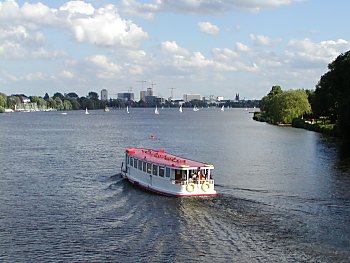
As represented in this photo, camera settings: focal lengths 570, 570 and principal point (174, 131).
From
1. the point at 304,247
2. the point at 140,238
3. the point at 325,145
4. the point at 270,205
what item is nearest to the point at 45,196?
the point at 140,238

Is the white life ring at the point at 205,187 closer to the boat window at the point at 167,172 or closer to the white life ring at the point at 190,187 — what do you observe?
the white life ring at the point at 190,187

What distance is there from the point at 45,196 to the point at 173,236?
1839 cm

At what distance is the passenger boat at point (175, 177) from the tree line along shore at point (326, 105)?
163 ft

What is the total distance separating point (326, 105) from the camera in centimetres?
13638

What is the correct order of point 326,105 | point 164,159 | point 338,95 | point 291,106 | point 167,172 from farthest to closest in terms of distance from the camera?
1. point 291,106
2. point 326,105
3. point 338,95
4. point 164,159
5. point 167,172

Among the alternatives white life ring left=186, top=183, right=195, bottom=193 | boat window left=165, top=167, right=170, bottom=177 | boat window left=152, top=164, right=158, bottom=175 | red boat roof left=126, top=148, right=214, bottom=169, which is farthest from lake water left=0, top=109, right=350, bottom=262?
red boat roof left=126, top=148, right=214, bottom=169

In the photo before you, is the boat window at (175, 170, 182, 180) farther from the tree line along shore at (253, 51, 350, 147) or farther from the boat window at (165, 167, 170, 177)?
the tree line along shore at (253, 51, 350, 147)

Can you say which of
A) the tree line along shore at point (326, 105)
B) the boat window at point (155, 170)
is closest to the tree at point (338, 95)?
the tree line along shore at point (326, 105)

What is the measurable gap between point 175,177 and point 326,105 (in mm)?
A: 90565

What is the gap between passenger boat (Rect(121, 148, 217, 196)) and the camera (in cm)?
5325

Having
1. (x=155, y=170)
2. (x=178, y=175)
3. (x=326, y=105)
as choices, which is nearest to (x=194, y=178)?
(x=178, y=175)

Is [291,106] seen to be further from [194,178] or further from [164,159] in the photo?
[194,178]

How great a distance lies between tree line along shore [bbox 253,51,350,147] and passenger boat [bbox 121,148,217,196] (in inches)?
1961

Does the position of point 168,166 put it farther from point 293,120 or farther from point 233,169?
point 293,120
